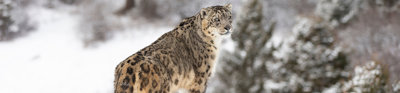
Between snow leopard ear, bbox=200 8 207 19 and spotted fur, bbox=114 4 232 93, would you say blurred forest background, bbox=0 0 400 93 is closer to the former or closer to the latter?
spotted fur, bbox=114 4 232 93

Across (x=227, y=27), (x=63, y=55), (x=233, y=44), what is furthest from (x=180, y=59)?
(x=233, y=44)

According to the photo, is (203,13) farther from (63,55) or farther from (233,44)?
(233,44)

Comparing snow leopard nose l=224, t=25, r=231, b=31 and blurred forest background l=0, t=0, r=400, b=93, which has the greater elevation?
blurred forest background l=0, t=0, r=400, b=93

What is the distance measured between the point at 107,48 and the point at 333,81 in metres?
15.3

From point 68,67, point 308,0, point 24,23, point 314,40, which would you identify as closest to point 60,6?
point 24,23

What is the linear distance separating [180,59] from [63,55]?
28.3 meters

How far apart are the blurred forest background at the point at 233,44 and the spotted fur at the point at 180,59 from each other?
364 inches

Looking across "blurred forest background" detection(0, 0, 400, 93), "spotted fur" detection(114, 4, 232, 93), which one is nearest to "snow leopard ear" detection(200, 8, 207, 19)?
"spotted fur" detection(114, 4, 232, 93)

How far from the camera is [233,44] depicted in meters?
34.9

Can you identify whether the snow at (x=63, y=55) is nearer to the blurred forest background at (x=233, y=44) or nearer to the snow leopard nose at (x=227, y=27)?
the blurred forest background at (x=233, y=44)

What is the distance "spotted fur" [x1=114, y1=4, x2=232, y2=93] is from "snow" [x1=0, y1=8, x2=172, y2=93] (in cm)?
1157

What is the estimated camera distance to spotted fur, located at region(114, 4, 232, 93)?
162 inches

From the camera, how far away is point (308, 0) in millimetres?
53500

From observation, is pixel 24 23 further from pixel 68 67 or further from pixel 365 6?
pixel 365 6
